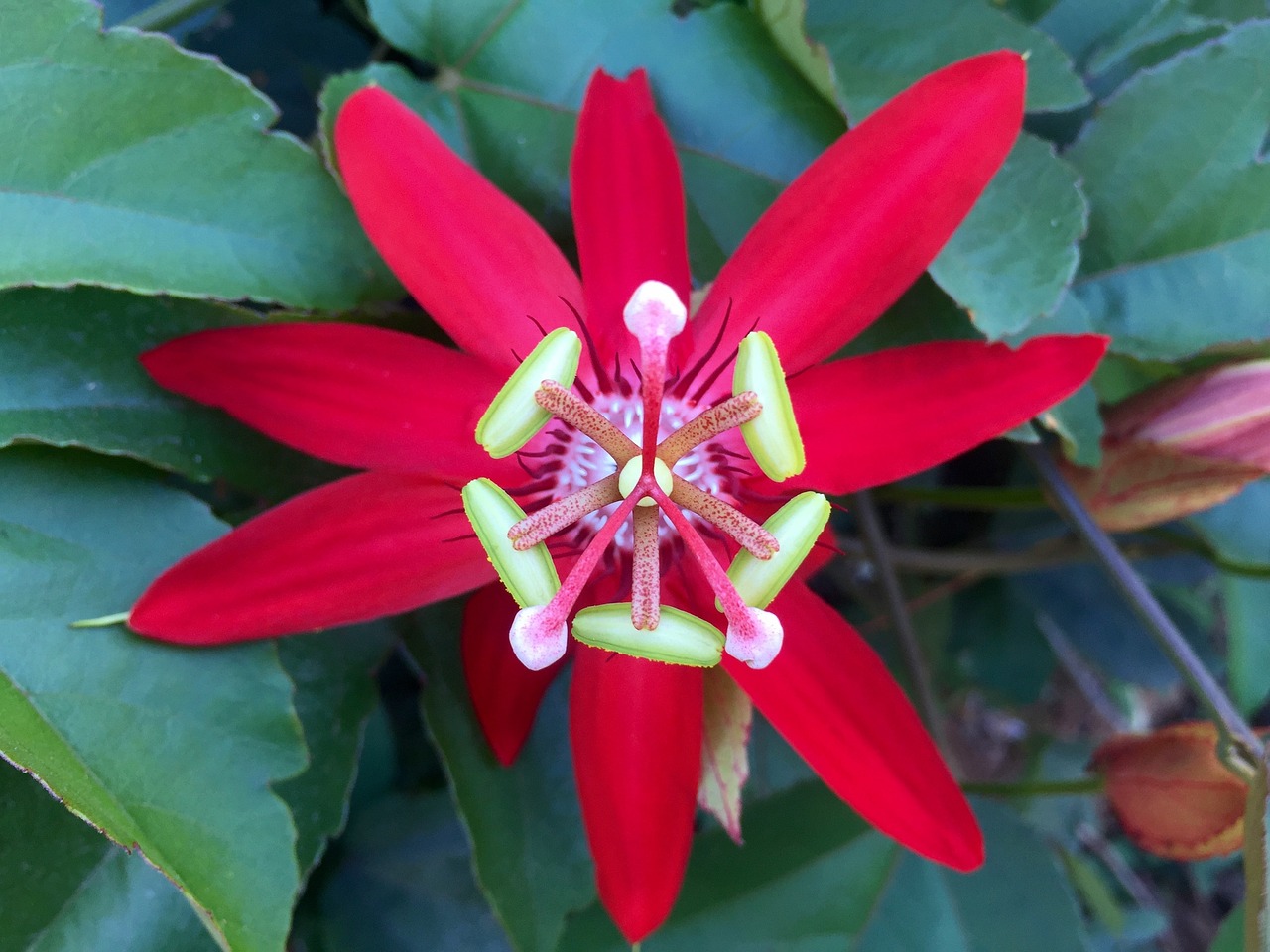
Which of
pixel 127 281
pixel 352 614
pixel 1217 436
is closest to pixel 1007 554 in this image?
pixel 1217 436

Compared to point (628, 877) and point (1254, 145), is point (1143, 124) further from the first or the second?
point (628, 877)

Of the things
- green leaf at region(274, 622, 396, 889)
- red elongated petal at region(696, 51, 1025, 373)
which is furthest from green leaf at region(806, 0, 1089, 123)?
green leaf at region(274, 622, 396, 889)

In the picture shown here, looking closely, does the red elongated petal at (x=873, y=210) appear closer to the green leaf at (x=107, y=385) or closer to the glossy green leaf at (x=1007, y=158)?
the glossy green leaf at (x=1007, y=158)

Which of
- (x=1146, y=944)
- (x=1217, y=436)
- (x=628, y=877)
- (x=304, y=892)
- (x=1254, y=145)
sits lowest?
(x=1146, y=944)

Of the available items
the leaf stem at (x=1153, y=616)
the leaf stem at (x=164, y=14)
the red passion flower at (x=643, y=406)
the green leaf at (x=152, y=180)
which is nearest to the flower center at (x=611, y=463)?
the red passion flower at (x=643, y=406)

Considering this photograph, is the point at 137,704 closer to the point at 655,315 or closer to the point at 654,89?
the point at 655,315
